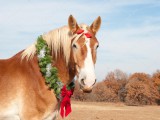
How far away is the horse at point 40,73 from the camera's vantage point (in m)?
4.82

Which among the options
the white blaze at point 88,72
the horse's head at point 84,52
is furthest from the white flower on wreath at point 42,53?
the white blaze at point 88,72

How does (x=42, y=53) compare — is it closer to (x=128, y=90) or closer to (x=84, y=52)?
(x=84, y=52)

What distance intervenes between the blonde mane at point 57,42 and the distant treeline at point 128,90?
37.2 metres

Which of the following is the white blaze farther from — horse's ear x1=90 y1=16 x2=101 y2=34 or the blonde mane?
horse's ear x1=90 y1=16 x2=101 y2=34

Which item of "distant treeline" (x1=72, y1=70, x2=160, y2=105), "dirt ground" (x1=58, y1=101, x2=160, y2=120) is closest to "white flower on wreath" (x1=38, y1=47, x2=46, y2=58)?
"dirt ground" (x1=58, y1=101, x2=160, y2=120)

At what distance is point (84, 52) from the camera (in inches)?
189

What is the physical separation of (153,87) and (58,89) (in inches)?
1753

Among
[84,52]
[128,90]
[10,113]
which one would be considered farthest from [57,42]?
[128,90]

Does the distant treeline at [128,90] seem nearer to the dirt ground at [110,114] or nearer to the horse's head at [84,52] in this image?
the dirt ground at [110,114]

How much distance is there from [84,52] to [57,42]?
0.77m

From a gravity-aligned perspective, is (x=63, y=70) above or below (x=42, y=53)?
below

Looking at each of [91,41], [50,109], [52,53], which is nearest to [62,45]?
[52,53]

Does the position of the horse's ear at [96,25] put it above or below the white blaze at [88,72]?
above

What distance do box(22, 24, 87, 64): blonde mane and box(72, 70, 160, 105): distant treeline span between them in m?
37.2
